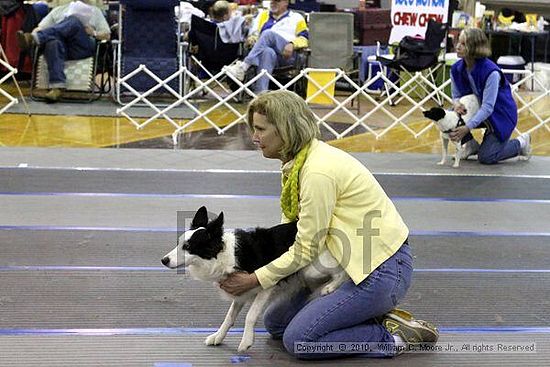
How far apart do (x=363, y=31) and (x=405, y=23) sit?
3.74 feet

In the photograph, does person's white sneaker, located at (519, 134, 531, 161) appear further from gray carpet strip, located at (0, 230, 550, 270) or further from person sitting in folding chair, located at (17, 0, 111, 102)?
person sitting in folding chair, located at (17, 0, 111, 102)

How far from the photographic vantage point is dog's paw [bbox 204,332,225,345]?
302cm

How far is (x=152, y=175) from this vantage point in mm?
5996

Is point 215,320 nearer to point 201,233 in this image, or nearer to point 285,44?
point 201,233

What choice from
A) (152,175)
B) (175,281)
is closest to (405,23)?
(152,175)

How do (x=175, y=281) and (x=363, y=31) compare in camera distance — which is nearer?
(x=175, y=281)

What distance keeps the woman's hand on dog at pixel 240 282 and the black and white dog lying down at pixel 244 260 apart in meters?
0.02

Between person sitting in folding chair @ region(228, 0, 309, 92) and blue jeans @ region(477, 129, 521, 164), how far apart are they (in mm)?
3184

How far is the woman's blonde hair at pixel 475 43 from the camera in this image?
6.24 m

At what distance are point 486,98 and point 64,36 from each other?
4.84 metres

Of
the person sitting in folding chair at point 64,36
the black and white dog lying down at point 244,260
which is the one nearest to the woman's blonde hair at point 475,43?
the black and white dog lying down at point 244,260

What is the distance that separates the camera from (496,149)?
264 inches

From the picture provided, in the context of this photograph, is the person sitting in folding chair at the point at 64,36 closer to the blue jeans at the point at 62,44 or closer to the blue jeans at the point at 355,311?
the blue jeans at the point at 62,44

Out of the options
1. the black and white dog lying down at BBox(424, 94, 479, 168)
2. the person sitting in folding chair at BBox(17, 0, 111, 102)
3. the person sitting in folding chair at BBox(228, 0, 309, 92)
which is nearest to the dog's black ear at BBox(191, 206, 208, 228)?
the black and white dog lying down at BBox(424, 94, 479, 168)
